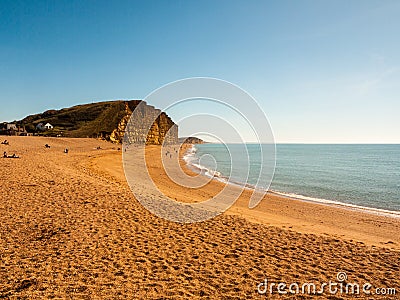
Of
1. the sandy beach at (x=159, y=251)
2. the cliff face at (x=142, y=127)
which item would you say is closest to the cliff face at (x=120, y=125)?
the cliff face at (x=142, y=127)

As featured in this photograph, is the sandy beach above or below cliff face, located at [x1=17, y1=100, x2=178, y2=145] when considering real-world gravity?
below

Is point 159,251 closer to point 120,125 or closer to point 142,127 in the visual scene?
point 120,125

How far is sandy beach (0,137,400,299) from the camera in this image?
209 inches

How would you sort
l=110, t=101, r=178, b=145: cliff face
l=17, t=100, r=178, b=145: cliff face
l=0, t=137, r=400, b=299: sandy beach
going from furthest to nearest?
l=17, t=100, r=178, b=145: cliff face
l=110, t=101, r=178, b=145: cliff face
l=0, t=137, r=400, b=299: sandy beach

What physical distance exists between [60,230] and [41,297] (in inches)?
146

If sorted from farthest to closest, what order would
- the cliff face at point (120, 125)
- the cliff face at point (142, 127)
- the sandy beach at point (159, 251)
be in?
the cliff face at point (120, 125), the cliff face at point (142, 127), the sandy beach at point (159, 251)

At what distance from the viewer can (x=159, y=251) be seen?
7129 millimetres

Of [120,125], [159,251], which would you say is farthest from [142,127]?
[159,251]

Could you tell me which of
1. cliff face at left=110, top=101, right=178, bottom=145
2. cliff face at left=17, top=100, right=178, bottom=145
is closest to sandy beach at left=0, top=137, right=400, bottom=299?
cliff face at left=17, top=100, right=178, bottom=145

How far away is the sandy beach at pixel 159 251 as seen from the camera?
209 inches

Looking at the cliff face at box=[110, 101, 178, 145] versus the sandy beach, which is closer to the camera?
the sandy beach

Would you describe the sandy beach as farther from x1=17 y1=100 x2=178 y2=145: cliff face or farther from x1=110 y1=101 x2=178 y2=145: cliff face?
x1=110 y1=101 x2=178 y2=145: cliff face

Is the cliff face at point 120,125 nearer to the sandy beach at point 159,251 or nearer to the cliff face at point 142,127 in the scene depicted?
the cliff face at point 142,127

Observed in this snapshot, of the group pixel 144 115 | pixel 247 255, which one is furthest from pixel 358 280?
pixel 144 115
